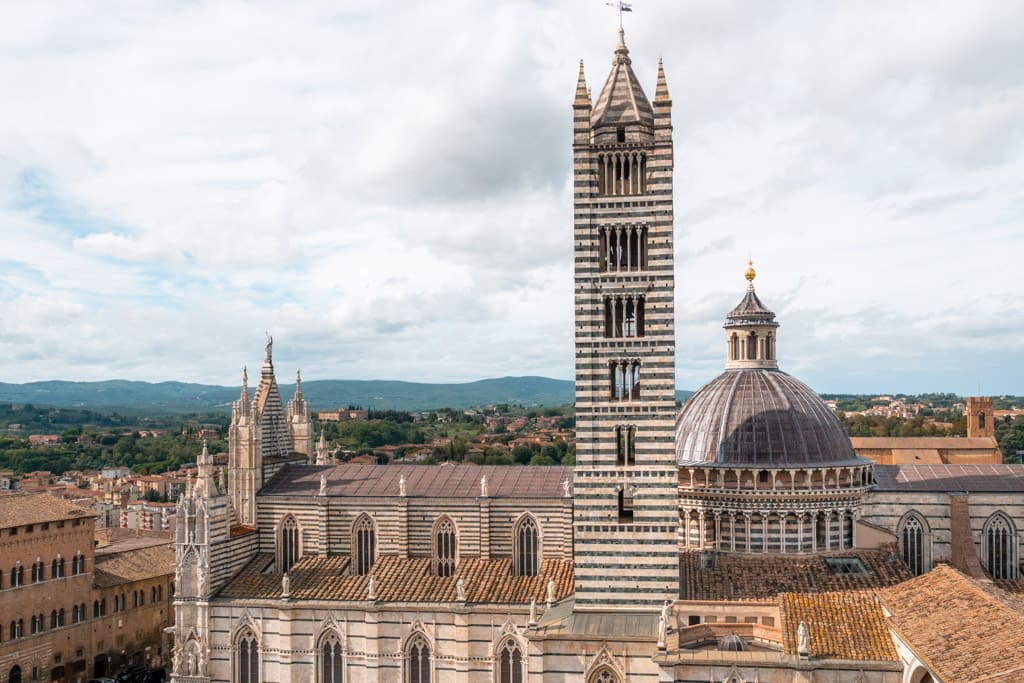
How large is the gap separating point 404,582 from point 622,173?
1937cm

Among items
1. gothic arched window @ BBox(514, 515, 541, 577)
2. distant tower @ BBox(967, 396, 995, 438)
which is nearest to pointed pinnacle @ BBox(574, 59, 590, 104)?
gothic arched window @ BBox(514, 515, 541, 577)

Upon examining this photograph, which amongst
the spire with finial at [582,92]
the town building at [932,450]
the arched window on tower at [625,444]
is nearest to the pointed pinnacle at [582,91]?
the spire with finial at [582,92]

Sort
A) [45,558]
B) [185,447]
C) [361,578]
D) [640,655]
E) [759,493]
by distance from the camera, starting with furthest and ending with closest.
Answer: [185,447], [45,558], [361,578], [759,493], [640,655]

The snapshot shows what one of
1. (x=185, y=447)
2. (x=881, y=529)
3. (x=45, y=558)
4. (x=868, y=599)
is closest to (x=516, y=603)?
(x=868, y=599)

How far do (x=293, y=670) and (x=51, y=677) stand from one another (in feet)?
59.0

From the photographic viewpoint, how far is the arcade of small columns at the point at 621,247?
32.4 metres

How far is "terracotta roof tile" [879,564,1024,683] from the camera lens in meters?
→ 21.7

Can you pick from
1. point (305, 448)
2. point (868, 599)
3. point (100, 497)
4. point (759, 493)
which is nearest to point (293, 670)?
point (305, 448)

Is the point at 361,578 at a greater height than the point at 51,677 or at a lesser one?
greater

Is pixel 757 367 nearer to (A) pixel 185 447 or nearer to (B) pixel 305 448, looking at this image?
(B) pixel 305 448

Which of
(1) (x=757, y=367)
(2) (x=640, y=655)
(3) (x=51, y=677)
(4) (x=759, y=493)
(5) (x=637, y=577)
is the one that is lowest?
(3) (x=51, y=677)

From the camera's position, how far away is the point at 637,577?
31.4m

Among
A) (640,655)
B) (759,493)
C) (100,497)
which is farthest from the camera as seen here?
(100,497)

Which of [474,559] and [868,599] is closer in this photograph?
[868,599]
